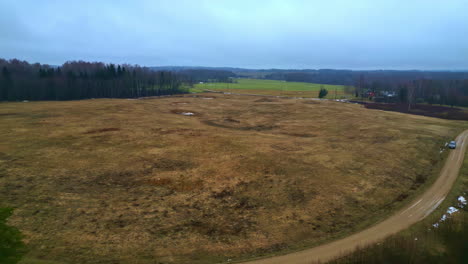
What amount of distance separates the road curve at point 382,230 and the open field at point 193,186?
1.09 meters

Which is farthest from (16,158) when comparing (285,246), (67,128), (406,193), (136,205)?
(406,193)

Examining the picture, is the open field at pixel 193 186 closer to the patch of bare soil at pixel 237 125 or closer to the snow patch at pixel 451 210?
the snow patch at pixel 451 210

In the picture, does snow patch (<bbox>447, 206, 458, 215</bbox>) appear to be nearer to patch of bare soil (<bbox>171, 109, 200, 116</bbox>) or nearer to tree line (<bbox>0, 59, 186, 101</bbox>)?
patch of bare soil (<bbox>171, 109, 200, 116</bbox>)

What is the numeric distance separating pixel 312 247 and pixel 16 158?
44.3 metres

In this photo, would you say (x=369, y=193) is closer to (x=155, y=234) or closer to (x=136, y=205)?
(x=155, y=234)

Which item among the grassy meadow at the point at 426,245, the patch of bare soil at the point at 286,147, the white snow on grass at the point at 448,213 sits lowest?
the grassy meadow at the point at 426,245

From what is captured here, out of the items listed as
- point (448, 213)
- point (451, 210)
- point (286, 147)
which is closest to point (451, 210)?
point (451, 210)

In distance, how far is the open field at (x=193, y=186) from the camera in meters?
22.0

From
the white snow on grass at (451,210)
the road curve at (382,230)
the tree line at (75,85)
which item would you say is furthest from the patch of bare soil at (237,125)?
the tree line at (75,85)

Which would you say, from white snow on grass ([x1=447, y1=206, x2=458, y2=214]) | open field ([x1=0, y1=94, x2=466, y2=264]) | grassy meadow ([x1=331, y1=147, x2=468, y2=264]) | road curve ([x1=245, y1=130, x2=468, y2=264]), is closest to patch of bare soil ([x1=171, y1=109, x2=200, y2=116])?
open field ([x1=0, y1=94, x2=466, y2=264])

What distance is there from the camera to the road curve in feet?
66.8

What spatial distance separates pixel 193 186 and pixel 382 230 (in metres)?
21.1

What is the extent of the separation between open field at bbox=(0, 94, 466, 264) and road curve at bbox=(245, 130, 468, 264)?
109 centimetres

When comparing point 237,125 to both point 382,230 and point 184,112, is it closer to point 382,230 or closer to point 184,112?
point 184,112
